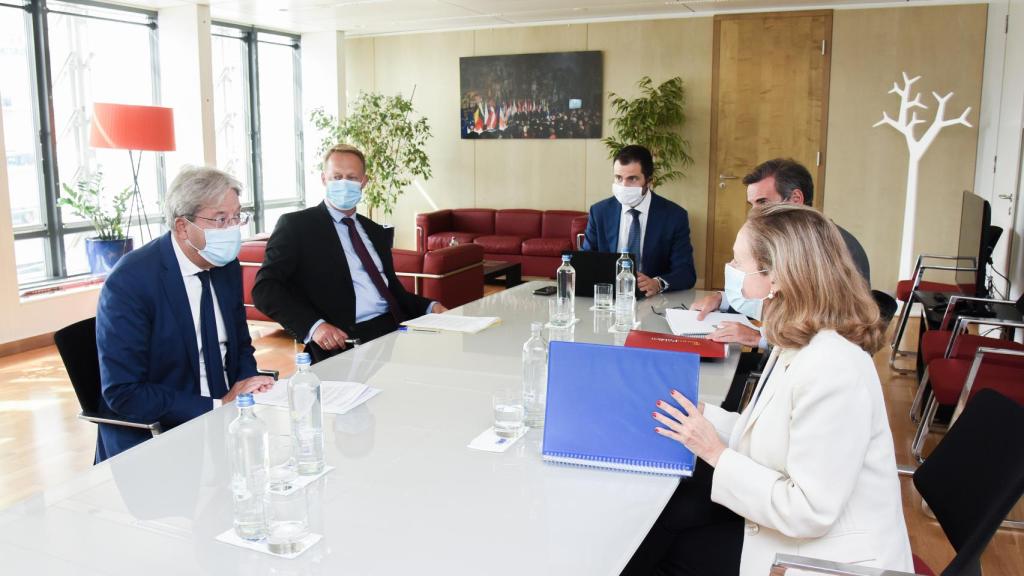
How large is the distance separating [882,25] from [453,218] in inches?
202

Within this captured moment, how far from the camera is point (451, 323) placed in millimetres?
3291

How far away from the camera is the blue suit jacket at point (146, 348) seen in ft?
8.10

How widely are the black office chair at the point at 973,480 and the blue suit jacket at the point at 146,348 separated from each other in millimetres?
1802

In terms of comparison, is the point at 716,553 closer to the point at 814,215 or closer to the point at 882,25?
the point at 814,215

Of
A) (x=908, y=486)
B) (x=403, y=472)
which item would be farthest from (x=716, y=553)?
(x=908, y=486)

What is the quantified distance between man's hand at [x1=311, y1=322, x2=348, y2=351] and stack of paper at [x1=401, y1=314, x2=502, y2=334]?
0.26 meters

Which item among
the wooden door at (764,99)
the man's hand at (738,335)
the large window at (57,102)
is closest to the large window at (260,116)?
the large window at (57,102)

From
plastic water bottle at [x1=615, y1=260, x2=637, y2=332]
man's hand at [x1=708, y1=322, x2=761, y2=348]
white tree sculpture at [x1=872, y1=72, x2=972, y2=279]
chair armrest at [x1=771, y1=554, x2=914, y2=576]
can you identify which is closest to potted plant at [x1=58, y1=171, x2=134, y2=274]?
plastic water bottle at [x1=615, y1=260, x2=637, y2=332]

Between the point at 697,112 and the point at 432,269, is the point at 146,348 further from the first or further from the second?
the point at 697,112

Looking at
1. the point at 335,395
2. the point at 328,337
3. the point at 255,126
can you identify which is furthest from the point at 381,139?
the point at 335,395

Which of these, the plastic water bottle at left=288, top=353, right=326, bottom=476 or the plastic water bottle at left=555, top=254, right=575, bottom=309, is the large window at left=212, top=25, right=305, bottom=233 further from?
the plastic water bottle at left=288, top=353, right=326, bottom=476

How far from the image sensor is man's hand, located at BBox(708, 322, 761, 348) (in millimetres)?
2869

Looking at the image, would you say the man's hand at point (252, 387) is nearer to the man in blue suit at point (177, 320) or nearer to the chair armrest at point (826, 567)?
the man in blue suit at point (177, 320)

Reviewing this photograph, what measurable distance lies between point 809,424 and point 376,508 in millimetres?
873
